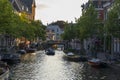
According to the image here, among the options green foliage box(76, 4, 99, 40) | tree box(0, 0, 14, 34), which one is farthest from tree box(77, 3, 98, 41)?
tree box(0, 0, 14, 34)

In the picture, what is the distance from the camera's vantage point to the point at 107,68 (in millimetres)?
74188

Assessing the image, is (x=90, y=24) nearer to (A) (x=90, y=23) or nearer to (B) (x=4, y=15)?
(A) (x=90, y=23)

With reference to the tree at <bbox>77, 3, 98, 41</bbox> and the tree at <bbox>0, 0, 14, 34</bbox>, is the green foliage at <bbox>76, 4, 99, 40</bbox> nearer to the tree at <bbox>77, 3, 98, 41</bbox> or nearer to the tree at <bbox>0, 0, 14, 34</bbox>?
the tree at <bbox>77, 3, 98, 41</bbox>

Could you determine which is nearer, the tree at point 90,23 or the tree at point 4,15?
the tree at point 4,15

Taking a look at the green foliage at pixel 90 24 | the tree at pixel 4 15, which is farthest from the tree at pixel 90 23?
the tree at pixel 4 15

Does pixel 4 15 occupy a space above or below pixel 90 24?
above

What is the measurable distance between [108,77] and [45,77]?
9.17 meters

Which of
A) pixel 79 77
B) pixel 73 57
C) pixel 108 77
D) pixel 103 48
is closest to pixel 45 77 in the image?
pixel 79 77

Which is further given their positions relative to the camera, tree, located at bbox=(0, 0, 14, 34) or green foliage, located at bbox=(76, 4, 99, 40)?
green foliage, located at bbox=(76, 4, 99, 40)

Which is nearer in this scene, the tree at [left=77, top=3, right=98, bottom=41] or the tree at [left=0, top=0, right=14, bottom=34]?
the tree at [left=0, top=0, right=14, bottom=34]

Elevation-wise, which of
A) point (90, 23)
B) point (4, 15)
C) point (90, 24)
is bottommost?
point (90, 24)

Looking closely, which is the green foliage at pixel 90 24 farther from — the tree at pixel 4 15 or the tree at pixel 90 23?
the tree at pixel 4 15

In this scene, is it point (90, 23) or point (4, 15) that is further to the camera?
point (90, 23)

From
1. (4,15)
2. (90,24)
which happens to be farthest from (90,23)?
(4,15)
